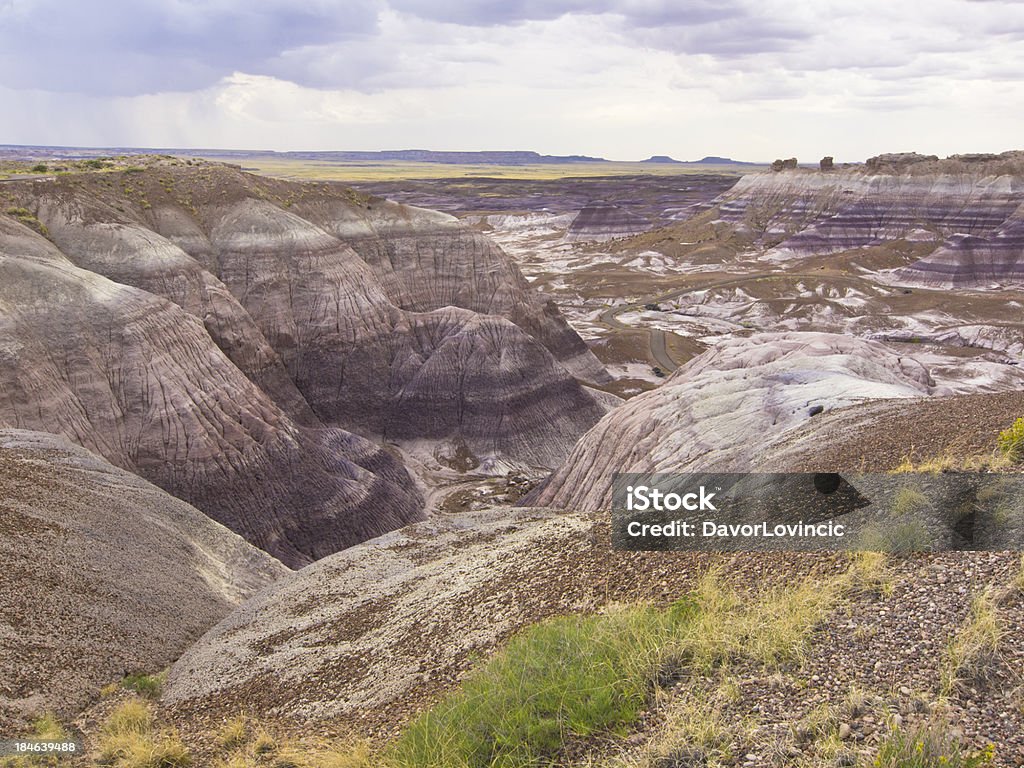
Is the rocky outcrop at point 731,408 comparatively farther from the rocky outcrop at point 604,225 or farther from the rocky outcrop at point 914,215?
the rocky outcrop at point 604,225

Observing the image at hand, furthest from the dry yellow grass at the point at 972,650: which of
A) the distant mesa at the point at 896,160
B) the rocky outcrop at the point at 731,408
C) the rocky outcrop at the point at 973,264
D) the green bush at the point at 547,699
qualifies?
the distant mesa at the point at 896,160

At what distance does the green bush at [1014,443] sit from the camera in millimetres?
10914

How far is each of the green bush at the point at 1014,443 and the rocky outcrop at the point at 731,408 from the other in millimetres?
4567

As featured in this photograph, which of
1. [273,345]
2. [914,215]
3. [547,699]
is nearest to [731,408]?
[547,699]

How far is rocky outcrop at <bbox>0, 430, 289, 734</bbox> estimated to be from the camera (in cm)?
1230

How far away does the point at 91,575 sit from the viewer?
14938mm

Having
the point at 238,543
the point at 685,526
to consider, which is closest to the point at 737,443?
the point at 685,526

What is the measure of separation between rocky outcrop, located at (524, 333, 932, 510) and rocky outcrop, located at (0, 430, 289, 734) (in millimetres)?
9713

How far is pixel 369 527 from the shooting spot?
26812mm

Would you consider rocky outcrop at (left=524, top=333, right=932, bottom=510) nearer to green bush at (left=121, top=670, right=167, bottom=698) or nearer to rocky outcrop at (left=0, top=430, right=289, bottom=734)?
rocky outcrop at (left=0, top=430, right=289, bottom=734)

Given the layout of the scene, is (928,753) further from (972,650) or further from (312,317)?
(312,317)

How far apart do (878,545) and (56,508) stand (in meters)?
16.3

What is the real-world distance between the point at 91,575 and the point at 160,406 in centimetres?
1024

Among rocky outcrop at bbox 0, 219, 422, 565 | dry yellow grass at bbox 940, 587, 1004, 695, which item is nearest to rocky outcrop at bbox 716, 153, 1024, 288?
rocky outcrop at bbox 0, 219, 422, 565
